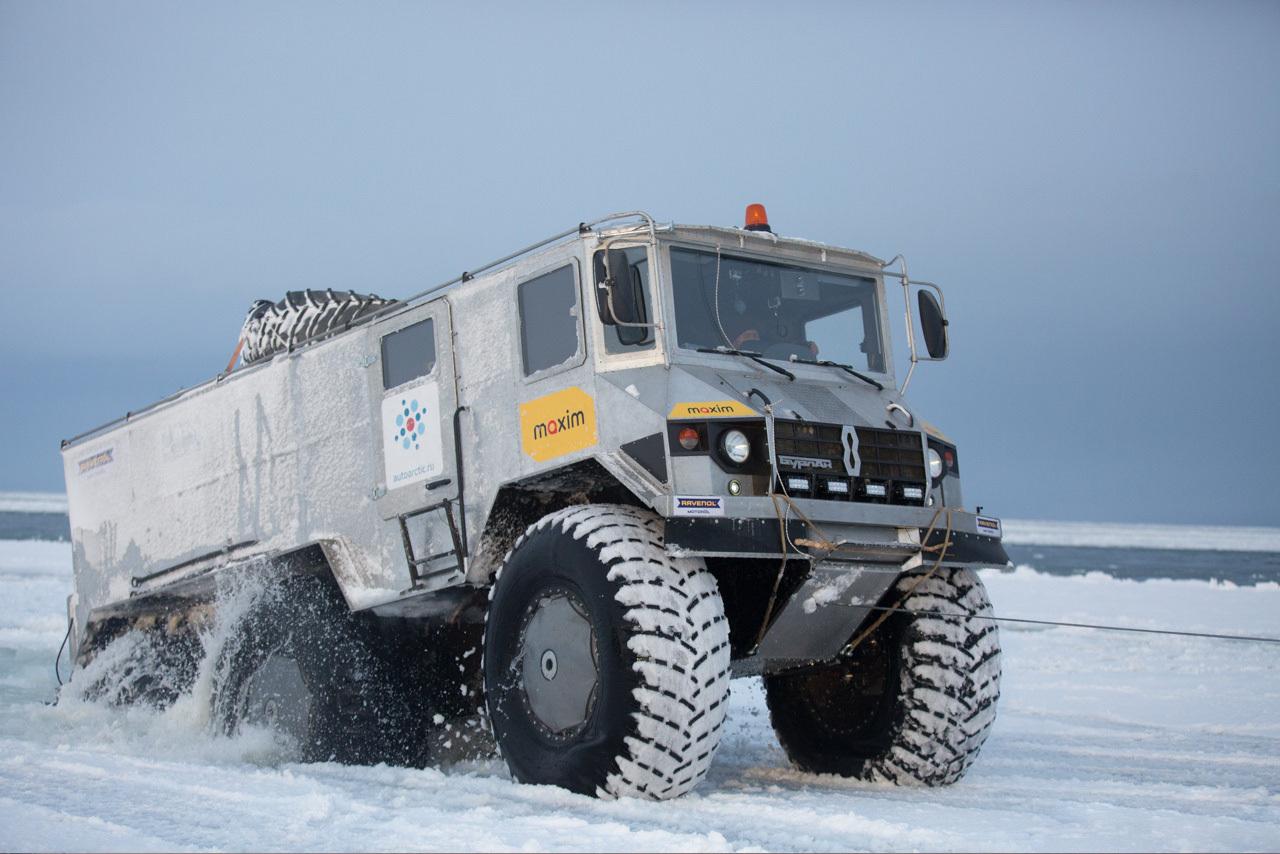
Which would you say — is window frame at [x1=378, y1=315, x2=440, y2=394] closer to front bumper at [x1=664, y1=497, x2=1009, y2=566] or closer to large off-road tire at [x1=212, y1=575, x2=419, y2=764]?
large off-road tire at [x1=212, y1=575, x2=419, y2=764]

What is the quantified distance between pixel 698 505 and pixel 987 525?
2083mm

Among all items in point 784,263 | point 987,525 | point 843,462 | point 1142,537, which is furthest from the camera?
point 1142,537

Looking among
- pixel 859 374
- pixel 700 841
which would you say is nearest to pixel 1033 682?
pixel 859 374

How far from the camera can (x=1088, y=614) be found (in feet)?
68.9

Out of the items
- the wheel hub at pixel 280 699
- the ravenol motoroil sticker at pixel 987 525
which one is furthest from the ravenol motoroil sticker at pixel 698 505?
the wheel hub at pixel 280 699

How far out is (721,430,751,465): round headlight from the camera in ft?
22.1

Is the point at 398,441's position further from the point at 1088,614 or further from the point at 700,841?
the point at 1088,614

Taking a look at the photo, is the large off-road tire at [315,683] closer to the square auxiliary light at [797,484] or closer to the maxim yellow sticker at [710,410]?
the maxim yellow sticker at [710,410]

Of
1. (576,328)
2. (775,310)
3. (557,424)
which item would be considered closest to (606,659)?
(557,424)

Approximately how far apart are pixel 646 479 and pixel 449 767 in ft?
9.59

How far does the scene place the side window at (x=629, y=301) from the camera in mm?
6910

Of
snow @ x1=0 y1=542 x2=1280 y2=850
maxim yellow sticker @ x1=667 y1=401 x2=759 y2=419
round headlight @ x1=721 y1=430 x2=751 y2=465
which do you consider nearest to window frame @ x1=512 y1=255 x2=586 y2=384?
maxim yellow sticker @ x1=667 y1=401 x2=759 y2=419

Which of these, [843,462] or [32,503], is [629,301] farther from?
[32,503]

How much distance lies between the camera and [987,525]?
7.65 m
